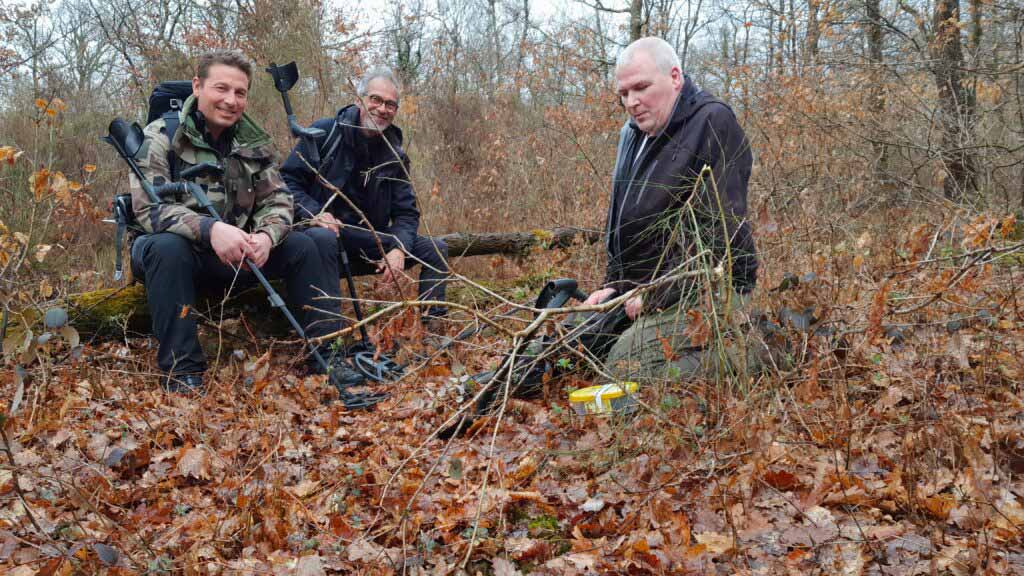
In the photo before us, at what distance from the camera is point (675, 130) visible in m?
3.81

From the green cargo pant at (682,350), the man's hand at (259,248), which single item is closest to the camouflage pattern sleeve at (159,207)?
the man's hand at (259,248)

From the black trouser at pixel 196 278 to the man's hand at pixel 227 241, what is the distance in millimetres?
222

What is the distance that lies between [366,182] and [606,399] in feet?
8.86

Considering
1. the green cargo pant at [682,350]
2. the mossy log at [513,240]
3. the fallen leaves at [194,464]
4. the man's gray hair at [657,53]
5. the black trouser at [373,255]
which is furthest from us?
the mossy log at [513,240]

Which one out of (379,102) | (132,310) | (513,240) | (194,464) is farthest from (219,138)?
(513,240)

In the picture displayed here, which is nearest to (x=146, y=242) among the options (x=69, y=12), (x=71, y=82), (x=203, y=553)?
(x=203, y=553)

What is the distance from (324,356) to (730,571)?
3.12 meters

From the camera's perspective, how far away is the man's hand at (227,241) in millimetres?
4270

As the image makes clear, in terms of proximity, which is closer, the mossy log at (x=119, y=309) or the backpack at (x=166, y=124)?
the backpack at (x=166, y=124)

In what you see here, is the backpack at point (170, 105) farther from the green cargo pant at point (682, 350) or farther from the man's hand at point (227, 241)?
the green cargo pant at point (682, 350)

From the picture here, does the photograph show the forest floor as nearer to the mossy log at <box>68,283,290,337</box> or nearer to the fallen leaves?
the fallen leaves

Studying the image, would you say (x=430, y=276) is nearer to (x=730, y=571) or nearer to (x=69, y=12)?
(x=730, y=571)

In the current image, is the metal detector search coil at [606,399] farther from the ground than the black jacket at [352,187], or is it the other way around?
the black jacket at [352,187]

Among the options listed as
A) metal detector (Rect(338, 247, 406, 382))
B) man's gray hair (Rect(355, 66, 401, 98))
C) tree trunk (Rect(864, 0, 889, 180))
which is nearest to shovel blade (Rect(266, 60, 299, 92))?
man's gray hair (Rect(355, 66, 401, 98))
